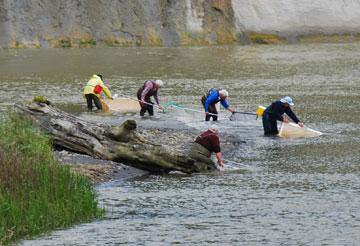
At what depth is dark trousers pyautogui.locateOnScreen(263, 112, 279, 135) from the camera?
29.2m

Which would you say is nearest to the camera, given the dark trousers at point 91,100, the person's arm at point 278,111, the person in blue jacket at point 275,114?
the person in blue jacket at point 275,114

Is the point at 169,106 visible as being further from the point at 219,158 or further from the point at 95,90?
the point at 219,158

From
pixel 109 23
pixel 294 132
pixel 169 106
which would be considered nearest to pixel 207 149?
pixel 294 132

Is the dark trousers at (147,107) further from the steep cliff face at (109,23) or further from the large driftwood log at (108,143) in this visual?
the steep cliff face at (109,23)

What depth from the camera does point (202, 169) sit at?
22.9 metres

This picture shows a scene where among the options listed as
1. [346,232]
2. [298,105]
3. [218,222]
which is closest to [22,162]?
[218,222]

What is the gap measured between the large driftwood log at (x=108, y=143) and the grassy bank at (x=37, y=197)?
3.71m

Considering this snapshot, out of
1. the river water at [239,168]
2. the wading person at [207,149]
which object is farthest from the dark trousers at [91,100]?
the wading person at [207,149]

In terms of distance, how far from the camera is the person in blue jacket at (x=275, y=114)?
28797 mm

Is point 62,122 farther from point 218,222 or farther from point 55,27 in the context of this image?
point 55,27

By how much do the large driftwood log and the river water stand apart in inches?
17.6

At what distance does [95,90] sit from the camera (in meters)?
34.9

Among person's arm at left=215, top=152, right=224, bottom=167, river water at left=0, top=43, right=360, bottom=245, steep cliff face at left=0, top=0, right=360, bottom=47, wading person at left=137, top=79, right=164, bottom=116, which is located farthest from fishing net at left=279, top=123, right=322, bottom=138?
steep cliff face at left=0, top=0, right=360, bottom=47

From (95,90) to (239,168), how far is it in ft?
41.1
